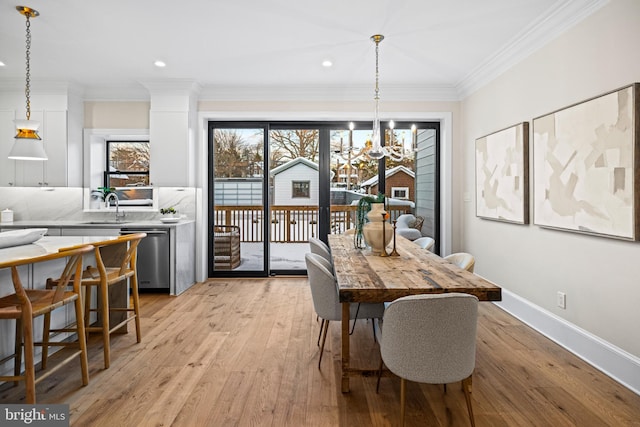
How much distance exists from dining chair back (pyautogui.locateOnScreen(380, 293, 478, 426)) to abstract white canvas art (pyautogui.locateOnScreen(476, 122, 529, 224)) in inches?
91.6

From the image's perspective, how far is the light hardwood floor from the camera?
2.04 meters

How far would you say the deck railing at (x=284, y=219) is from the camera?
559 cm

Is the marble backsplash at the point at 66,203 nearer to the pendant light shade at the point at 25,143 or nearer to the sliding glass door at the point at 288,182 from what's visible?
the sliding glass door at the point at 288,182

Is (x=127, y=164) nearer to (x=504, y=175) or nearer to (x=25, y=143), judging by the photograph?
(x=25, y=143)

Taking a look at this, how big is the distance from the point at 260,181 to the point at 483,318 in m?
3.44

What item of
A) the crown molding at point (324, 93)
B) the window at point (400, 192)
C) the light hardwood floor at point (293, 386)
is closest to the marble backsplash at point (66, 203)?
the crown molding at point (324, 93)

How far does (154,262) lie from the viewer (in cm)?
471

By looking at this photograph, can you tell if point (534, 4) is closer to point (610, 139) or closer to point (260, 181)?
point (610, 139)

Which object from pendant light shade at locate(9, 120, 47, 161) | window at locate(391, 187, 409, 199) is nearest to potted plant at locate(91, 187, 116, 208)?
pendant light shade at locate(9, 120, 47, 161)

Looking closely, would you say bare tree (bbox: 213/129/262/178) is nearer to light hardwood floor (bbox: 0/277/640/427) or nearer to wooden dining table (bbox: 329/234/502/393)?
light hardwood floor (bbox: 0/277/640/427)

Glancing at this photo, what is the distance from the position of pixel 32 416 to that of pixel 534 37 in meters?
4.60

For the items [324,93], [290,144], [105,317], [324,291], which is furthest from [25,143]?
[324,93]

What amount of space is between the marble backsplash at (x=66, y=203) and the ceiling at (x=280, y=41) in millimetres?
1465

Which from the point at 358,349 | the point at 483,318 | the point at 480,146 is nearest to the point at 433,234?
the point at 480,146
